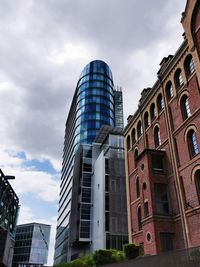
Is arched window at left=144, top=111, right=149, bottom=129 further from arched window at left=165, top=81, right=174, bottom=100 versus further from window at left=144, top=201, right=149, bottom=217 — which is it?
window at left=144, top=201, right=149, bottom=217

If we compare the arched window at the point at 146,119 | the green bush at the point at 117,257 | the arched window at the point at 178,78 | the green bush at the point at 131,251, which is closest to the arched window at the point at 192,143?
the arched window at the point at 178,78

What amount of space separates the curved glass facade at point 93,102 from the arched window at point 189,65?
49952mm

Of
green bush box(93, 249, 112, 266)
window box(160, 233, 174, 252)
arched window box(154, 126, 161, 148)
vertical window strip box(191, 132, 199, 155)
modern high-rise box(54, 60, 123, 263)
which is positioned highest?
modern high-rise box(54, 60, 123, 263)

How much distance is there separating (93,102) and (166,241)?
192ft

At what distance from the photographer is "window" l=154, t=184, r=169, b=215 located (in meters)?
20.3

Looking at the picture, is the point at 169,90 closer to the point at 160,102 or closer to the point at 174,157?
the point at 160,102

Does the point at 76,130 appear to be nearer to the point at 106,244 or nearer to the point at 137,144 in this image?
the point at 106,244

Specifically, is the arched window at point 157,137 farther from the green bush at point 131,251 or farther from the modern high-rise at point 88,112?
the modern high-rise at point 88,112

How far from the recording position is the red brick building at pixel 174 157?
1817 cm

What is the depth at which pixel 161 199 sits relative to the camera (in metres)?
20.9

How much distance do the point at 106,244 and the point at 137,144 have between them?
25509mm

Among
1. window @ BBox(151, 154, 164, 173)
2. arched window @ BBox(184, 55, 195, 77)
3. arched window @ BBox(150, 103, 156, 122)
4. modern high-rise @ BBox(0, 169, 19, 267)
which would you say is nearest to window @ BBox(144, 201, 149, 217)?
window @ BBox(151, 154, 164, 173)

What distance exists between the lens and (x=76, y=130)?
245 feet

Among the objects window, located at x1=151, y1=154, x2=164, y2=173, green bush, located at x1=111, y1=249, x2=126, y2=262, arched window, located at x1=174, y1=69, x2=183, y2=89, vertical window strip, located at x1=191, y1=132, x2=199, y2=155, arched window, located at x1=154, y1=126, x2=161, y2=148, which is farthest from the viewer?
arched window, located at x1=154, y1=126, x2=161, y2=148
